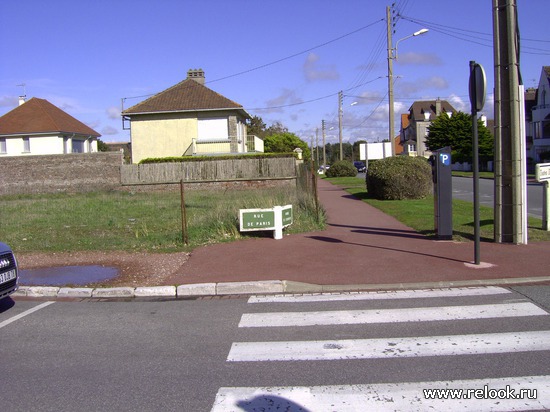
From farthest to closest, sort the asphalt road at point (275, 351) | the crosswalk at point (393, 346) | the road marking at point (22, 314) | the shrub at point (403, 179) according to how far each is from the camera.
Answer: the shrub at point (403, 179) → the road marking at point (22, 314) → the asphalt road at point (275, 351) → the crosswalk at point (393, 346)

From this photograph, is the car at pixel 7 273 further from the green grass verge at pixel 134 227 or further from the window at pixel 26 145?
the window at pixel 26 145

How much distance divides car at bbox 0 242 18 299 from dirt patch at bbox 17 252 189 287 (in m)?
1.59

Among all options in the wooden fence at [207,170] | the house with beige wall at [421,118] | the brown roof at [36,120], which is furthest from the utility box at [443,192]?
the house with beige wall at [421,118]

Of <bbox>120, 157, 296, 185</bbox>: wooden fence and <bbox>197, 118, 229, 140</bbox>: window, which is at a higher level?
<bbox>197, 118, 229, 140</bbox>: window

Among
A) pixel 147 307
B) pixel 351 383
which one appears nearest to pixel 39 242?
pixel 147 307

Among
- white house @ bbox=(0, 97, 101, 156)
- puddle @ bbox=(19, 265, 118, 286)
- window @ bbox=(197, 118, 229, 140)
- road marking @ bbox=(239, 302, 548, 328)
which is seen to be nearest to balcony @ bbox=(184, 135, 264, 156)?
window @ bbox=(197, 118, 229, 140)

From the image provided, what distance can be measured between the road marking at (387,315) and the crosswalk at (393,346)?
0.04 ft

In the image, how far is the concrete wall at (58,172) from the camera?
33750 millimetres

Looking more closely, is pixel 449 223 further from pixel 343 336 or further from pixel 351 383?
pixel 351 383

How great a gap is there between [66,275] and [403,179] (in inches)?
591

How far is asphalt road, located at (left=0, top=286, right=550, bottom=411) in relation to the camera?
14.7 feet

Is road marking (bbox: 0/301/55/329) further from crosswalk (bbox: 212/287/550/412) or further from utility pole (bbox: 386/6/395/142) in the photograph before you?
utility pole (bbox: 386/6/395/142)

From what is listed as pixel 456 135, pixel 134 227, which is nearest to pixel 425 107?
pixel 456 135

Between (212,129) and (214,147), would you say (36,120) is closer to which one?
(212,129)
